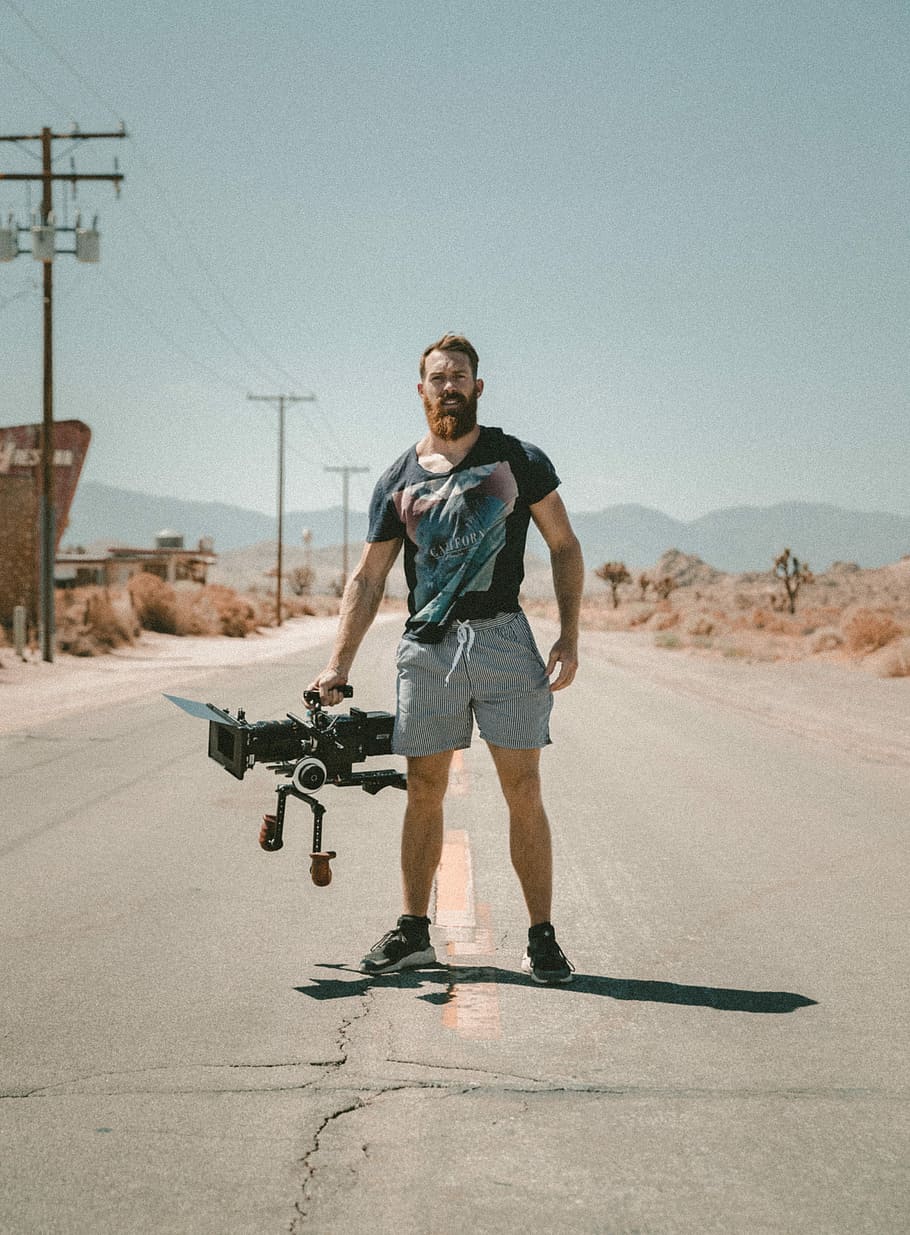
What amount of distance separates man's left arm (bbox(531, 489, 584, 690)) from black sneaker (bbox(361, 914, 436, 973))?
101cm

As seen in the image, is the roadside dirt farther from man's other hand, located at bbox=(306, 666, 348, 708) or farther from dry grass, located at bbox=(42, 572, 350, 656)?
man's other hand, located at bbox=(306, 666, 348, 708)

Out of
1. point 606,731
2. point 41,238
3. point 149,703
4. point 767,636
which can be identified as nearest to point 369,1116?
point 606,731

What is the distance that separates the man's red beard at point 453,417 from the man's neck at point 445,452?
0.07ft

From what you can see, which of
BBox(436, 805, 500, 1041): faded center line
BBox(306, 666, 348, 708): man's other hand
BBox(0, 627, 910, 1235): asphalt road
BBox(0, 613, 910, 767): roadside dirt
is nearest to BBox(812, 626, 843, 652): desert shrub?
BBox(0, 613, 910, 767): roadside dirt

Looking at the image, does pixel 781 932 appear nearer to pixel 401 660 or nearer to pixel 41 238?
pixel 401 660

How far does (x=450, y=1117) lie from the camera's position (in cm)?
323

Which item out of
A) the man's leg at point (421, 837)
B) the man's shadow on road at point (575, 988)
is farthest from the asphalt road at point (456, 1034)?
the man's leg at point (421, 837)

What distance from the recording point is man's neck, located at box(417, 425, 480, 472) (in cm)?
449

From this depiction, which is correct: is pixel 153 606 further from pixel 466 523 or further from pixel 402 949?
pixel 466 523

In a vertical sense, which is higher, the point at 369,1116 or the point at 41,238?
the point at 41,238

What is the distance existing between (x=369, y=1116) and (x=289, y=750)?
1.53 metres

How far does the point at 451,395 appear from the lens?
4.44 metres

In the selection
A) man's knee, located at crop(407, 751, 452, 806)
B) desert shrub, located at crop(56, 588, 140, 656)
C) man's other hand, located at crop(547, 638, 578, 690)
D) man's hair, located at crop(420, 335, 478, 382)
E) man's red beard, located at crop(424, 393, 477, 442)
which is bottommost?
desert shrub, located at crop(56, 588, 140, 656)

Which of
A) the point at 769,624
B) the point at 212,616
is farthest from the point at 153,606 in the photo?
the point at 769,624
